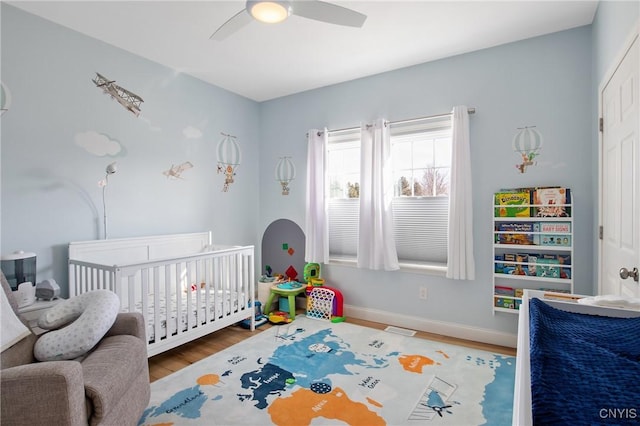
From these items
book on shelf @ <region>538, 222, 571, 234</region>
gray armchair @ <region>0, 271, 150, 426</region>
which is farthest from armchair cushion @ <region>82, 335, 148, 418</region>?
book on shelf @ <region>538, 222, 571, 234</region>

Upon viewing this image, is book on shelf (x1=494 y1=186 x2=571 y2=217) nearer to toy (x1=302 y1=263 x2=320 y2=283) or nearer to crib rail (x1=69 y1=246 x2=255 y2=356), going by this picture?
toy (x1=302 y1=263 x2=320 y2=283)

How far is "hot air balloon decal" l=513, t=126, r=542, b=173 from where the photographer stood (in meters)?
2.61

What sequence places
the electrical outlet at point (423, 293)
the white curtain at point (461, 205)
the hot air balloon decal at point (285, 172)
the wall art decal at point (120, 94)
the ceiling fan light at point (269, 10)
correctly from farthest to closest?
the hot air balloon decal at point (285, 172) → the electrical outlet at point (423, 293) → the white curtain at point (461, 205) → the wall art decal at point (120, 94) → the ceiling fan light at point (269, 10)

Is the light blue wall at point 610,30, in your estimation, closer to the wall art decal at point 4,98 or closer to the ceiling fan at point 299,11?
the ceiling fan at point 299,11

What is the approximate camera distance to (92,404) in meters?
1.31

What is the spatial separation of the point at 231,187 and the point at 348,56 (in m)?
1.86

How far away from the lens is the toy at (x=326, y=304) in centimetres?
338

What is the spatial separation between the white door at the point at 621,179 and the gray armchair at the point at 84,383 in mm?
2279

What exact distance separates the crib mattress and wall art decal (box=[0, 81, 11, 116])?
152 centimetres

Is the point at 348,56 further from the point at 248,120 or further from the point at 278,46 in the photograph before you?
the point at 248,120

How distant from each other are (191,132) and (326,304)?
7.20ft

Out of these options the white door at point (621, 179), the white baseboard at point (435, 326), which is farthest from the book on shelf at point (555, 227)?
the white baseboard at point (435, 326)

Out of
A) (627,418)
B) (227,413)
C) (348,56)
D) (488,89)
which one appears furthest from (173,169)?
(627,418)

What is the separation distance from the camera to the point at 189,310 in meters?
2.52
